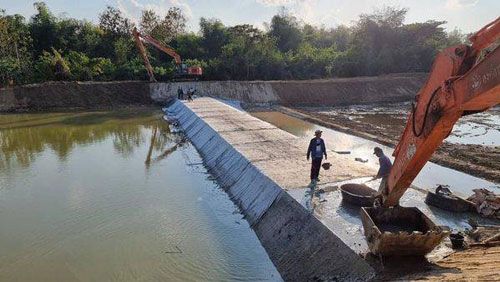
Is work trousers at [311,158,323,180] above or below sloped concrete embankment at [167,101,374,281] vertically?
above

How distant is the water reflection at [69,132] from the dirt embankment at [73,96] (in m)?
2.72

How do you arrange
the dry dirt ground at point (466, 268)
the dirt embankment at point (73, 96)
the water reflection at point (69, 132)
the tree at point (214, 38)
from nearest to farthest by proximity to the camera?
the dry dirt ground at point (466, 268)
the water reflection at point (69, 132)
the dirt embankment at point (73, 96)
the tree at point (214, 38)

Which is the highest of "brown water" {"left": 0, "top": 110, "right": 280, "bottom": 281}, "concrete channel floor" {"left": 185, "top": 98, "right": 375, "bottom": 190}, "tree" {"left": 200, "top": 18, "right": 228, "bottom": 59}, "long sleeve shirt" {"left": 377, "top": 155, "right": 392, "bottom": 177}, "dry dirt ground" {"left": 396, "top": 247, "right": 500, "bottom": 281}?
"tree" {"left": 200, "top": 18, "right": 228, "bottom": 59}

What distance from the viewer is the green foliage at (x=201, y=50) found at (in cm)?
3281

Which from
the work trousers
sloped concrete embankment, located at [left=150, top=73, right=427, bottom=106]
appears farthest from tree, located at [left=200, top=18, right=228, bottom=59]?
the work trousers

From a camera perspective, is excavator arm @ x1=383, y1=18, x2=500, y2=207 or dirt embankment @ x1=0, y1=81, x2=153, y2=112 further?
dirt embankment @ x1=0, y1=81, x2=153, y2=112

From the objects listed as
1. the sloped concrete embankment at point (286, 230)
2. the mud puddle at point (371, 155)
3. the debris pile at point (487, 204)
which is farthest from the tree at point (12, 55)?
the debris pile at point (487, 204)

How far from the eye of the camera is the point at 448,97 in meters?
4.66

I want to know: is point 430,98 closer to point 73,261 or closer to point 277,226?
point 277,226

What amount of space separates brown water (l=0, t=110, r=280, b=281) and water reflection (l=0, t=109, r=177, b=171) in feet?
0.57

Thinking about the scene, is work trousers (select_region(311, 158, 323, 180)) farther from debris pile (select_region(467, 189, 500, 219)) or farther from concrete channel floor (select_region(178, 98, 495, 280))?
debris pile (select_region(467, 189, 500, 219))

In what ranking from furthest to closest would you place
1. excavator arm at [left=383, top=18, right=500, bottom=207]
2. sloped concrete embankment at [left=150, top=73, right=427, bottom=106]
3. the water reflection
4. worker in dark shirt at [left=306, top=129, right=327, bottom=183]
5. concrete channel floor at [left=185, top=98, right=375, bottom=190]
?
sloped concrete embankment at [left=150, top=73, right=427, bottom=106], the water reflection, concrete channel floor at [left=185, top=98, right=375, bottom=190], worker in dark shirt at [left=306, top=129, right=327, bottom=183], excavator arm at [left=383, top=18, right=500, bottom=207]

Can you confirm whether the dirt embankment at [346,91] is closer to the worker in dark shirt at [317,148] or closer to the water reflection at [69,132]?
the water reflection at [69,132]

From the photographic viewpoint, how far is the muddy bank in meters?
13.7
